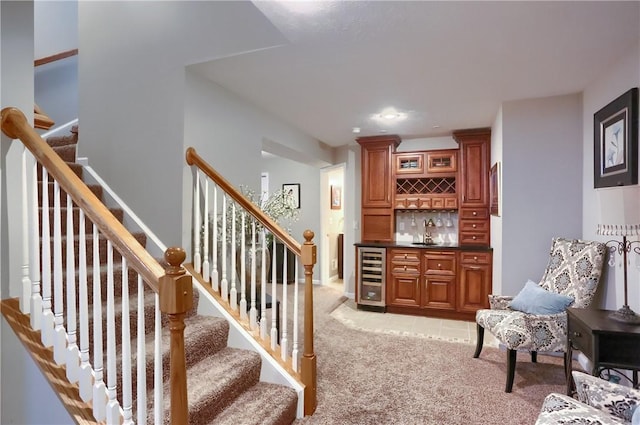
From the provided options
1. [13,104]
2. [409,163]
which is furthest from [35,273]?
[409,163]

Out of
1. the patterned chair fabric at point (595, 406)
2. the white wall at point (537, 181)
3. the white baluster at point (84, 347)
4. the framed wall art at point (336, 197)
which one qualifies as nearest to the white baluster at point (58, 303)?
the white baluster at point (84, 347)

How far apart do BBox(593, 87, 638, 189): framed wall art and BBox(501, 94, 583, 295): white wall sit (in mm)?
400

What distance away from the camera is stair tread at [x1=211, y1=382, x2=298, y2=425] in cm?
187

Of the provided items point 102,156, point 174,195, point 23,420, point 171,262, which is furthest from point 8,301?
point 102,156

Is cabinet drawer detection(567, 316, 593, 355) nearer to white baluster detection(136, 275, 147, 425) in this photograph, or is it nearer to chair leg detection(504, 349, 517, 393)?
chair leg detection(504, 349, 517, 393)

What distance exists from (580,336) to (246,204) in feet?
7.38

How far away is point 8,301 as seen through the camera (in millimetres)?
1596

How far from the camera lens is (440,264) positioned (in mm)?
4488

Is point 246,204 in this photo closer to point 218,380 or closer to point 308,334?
point 308,334

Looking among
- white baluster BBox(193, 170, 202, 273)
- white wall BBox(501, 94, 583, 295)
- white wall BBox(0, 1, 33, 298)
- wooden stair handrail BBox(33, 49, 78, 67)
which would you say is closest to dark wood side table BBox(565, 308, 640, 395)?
white wall BBox(501, 94, 583, 295)

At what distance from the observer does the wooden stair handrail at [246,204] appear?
2330mm

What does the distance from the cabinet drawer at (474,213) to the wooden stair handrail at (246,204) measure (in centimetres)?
306

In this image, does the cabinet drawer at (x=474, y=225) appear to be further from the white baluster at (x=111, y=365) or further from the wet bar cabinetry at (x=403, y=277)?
the white baluster at (x=111, y=365)

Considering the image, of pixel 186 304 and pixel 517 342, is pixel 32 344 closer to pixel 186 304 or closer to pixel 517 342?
pixel 186 304
